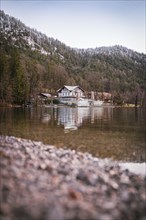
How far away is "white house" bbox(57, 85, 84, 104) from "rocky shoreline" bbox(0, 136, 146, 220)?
11805 centimetres

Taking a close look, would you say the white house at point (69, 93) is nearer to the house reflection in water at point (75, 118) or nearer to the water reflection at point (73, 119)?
the house reflection in water at point (75, 118)

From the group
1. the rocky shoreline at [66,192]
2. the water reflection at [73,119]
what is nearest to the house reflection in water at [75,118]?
the water reflection at [73,119]

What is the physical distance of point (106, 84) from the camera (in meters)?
191

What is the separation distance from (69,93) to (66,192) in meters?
126

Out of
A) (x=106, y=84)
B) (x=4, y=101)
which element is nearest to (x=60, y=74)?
(x=106, y=84)

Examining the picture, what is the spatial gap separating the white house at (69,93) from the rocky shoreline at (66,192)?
118 meters

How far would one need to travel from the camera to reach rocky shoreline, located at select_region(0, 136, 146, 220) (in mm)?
6867

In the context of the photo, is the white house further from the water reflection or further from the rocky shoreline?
the rocky shoreline

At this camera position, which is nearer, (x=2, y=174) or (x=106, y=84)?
(x=2, y=174)

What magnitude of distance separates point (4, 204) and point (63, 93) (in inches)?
5075

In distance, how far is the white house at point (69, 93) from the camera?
13018 cm

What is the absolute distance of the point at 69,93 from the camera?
13338 centimetres

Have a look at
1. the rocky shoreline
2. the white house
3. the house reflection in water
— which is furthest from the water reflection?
the white house

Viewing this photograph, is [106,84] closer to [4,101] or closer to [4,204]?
Result: [4,101]
